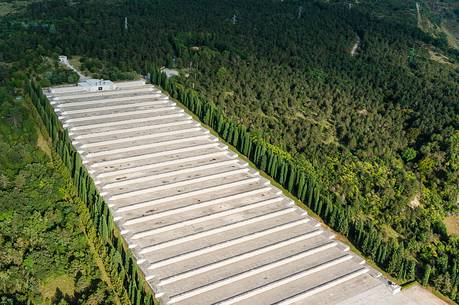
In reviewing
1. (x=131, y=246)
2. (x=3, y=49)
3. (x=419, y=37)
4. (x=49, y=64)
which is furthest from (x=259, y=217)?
(x=419, y=37)

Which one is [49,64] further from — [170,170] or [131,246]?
[131,246]

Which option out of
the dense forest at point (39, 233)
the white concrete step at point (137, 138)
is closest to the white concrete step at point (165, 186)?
the dense forest at point (39, 233)

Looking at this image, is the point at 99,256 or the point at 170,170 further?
the point at 170,170

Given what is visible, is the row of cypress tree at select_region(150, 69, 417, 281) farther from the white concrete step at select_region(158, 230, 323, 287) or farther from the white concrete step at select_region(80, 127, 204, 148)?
the white concrete step at select_region(80, 127, 204, 148)

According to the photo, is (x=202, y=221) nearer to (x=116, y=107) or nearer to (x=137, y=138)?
(x=137, y=138)

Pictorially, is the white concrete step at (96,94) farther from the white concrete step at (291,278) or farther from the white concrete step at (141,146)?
the white concrete step at (291,278)
